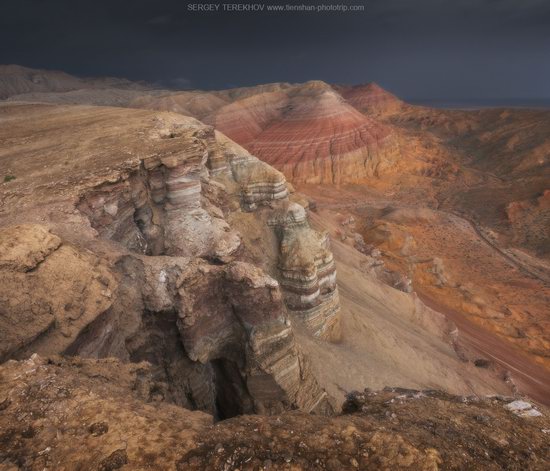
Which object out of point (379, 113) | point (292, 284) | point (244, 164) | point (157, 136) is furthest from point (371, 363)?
point (379, 113)

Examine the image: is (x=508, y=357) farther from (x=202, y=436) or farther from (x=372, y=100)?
(x=372, y=100)

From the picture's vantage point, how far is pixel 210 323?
7586 millimetres

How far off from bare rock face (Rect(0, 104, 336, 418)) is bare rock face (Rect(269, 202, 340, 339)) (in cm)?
349

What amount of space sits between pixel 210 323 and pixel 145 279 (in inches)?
65.6

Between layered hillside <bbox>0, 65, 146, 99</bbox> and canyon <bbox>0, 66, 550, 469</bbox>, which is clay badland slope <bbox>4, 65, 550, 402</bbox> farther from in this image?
layered hillside <bbox>0, 65, 146, 99</bbox>

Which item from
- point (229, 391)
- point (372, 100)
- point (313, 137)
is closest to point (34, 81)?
point (313, 137)

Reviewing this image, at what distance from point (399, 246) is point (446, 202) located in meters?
16.9

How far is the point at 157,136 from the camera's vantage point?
1060cm

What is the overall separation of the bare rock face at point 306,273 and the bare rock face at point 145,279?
3.49 metres

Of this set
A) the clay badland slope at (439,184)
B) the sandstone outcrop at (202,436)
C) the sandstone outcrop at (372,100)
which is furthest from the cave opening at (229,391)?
the sandstone outcrop at (372,100)

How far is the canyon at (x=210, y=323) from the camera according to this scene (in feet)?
11.1

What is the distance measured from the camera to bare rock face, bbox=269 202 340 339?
12875mm

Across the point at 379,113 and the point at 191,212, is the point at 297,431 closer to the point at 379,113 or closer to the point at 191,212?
the point at 191,212

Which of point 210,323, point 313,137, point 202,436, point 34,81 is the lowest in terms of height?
point 313,137
